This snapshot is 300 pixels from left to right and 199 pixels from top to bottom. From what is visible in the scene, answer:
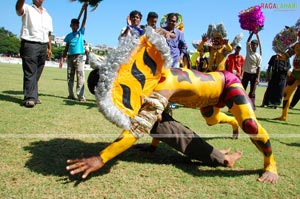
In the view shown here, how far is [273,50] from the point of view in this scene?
277 inches

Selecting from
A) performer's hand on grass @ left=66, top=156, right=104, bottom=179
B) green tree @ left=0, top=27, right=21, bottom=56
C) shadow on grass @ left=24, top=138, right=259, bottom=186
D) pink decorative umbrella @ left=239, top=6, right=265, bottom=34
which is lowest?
green tree @ left=0, top=27, right=21, bottom=56

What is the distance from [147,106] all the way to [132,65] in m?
0.37

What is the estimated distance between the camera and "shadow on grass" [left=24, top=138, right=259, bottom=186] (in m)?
2.68

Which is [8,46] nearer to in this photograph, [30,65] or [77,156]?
[30,65]

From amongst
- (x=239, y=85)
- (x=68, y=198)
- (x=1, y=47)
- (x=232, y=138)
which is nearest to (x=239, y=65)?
(x=232, y=138)

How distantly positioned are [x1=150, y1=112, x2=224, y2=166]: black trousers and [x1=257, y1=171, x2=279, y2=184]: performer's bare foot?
422 mm

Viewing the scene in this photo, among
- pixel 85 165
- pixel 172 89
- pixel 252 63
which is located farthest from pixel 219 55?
pixel 85 165

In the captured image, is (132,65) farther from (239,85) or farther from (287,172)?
(287,172)

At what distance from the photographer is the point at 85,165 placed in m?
2.43

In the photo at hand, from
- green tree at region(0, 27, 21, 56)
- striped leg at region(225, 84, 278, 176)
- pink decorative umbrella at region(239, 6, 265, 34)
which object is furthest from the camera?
green tree at region(0, 27, 21, 56)

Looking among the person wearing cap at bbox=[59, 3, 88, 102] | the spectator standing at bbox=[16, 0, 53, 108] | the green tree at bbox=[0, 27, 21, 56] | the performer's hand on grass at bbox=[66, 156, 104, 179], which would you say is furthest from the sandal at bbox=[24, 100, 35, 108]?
the green tree at bbox=[0, 27, 21, 56]

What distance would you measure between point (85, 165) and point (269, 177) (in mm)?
1686

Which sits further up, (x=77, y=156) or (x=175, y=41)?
(x=175, y=41)

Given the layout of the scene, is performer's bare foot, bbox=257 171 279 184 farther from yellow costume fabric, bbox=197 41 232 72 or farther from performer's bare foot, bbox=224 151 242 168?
yellow costume fabric, bbox=197 41 232 72
